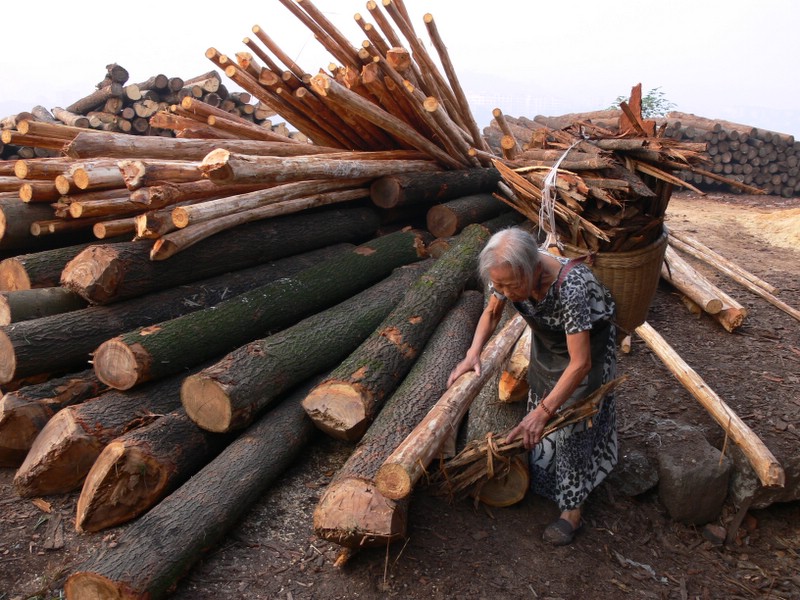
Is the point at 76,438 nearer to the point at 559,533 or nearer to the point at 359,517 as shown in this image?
the point at 359,517

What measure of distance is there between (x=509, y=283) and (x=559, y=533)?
5.38 feet

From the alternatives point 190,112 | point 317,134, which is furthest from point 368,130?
point 190,112

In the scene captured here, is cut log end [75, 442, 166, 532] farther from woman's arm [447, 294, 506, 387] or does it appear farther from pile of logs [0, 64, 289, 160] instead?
pile of logs [0, 64, 289, 160]

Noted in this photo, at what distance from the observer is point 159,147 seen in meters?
5.28

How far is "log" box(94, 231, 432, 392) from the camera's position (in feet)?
12.9

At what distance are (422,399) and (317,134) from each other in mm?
4062

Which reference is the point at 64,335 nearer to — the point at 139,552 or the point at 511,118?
the point at 139,552

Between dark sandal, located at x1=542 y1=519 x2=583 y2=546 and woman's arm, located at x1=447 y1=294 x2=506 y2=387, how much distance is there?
1.01 metres

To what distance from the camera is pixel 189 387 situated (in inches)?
152

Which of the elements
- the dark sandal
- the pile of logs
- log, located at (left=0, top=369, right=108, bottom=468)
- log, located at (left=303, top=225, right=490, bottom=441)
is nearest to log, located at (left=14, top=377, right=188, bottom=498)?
log, located at (left=0, top=369, right=108, bottom=468)

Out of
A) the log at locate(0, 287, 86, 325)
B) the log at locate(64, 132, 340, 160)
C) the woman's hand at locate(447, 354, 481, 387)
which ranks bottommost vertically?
the woman's hand at locate(447, 354, 481, 387)

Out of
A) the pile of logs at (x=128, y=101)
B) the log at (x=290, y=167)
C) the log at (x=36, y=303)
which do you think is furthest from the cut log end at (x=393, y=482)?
the pile of logs at (x=128, y=101)

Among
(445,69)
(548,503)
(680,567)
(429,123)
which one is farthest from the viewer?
(445,69)

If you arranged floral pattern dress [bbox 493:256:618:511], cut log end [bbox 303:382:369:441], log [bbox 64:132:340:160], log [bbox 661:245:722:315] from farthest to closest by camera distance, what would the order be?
log [bbox 661:245:722:315] → log [bbox 64:132:340:160] → cut log end [bbox 303:382:369:441] → floral pattern dress [bbox 493:256:618:511]
